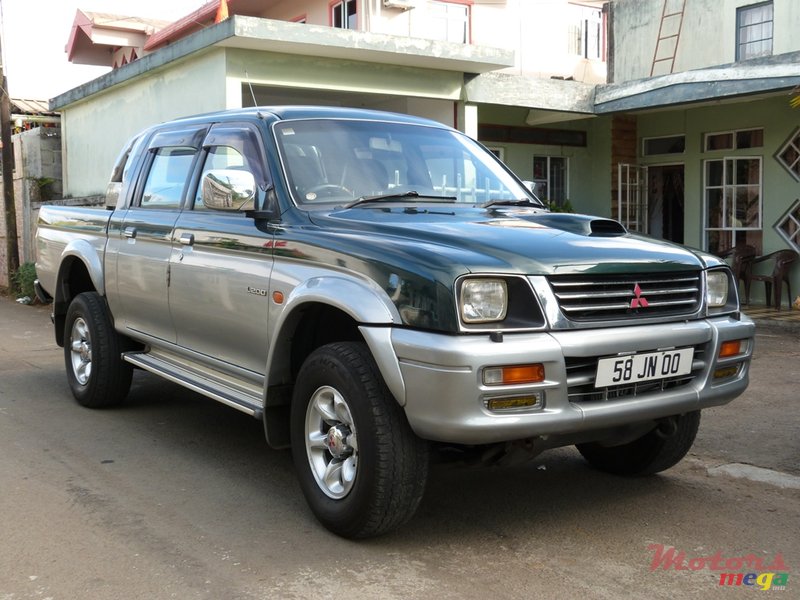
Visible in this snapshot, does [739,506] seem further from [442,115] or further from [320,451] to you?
[442,115]

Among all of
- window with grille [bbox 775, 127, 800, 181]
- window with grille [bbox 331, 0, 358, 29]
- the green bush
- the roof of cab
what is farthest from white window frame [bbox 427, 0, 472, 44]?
the roof of cab

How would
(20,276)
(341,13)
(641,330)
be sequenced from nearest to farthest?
(641,330) → (20,276) → (341,13)

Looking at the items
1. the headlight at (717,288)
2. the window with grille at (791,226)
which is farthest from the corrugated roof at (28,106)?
the headlight at (717,288)

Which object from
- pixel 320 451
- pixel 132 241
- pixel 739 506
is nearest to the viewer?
pixel 320 451

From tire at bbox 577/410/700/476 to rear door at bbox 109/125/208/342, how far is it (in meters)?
2.64

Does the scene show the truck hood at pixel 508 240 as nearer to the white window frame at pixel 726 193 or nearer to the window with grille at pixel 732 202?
the white window frame at pixel 726 193

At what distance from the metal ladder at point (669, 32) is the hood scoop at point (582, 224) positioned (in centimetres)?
1331

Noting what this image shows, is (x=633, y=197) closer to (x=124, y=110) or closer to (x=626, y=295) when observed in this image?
(x=124, y=110)

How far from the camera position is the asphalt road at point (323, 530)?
143 inches

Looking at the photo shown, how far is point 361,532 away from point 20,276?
13.5 metres

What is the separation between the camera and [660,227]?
16141 millimetres

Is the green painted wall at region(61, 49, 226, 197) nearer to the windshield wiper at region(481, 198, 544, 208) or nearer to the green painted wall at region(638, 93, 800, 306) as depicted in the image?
the windshield wiper at region(481, 198, 544, 208)

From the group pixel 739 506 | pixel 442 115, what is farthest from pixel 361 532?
pixel 442 115
